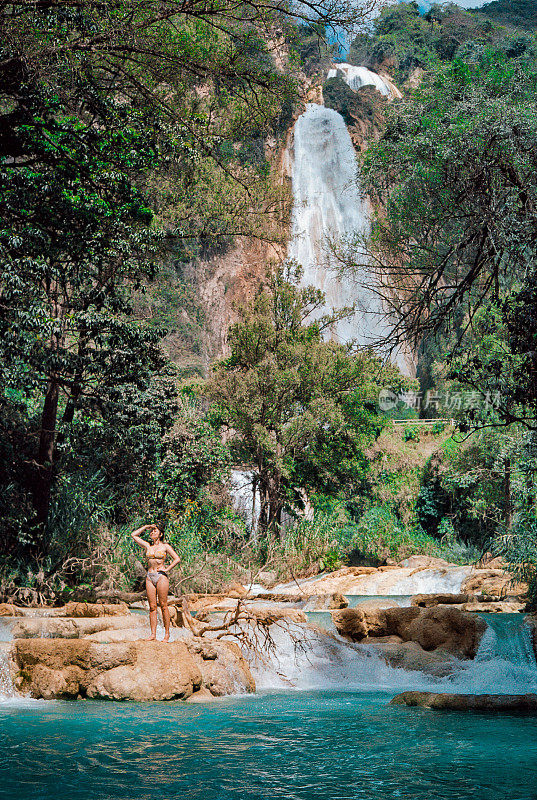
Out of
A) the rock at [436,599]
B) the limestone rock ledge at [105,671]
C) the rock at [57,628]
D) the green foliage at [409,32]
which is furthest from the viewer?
the green foliage at [409,32]

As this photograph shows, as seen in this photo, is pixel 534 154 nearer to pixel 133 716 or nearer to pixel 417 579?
pixel 133 716

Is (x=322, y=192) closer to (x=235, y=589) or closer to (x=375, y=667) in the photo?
(x=235, y=589)

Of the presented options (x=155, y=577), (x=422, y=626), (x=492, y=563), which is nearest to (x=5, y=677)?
(x=155, y=577)

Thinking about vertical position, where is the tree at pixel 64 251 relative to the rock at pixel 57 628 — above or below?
above

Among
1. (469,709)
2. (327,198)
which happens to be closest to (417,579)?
(469,709)

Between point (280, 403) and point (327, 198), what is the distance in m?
23.7

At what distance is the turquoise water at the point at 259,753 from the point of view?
4578 mm

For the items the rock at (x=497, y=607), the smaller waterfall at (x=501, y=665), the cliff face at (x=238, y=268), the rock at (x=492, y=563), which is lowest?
the smaller waterfall at (x=501, y=665)

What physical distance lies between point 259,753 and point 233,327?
62.1 feet

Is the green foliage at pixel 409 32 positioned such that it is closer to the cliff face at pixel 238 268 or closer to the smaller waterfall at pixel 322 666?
the cliff face at pixel 238 268

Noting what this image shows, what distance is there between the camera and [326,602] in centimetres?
1502

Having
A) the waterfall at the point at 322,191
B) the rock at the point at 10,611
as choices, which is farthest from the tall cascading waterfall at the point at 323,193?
the rock at the point at 10,611

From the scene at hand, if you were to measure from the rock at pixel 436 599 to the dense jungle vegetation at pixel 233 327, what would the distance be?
5.06 ft

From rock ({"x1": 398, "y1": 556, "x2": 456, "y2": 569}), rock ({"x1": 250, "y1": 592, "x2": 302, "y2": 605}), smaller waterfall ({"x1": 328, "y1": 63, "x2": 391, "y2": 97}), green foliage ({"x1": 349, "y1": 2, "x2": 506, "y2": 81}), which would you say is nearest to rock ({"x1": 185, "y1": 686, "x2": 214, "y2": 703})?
rock ({"x1": 250, "y1": 592, "x2": 302, "y2": 605})
